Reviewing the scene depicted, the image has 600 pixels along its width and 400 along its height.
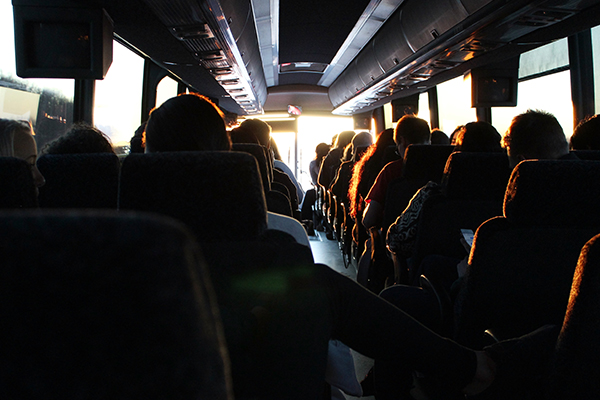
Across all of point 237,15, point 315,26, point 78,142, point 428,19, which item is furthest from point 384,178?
point 315,26

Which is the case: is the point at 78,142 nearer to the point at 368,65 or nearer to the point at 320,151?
the point at 368,65

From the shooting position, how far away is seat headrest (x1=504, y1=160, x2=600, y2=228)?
4.43 feet

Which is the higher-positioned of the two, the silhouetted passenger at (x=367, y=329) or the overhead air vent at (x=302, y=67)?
the overhead air vent at (x=302, y=67)

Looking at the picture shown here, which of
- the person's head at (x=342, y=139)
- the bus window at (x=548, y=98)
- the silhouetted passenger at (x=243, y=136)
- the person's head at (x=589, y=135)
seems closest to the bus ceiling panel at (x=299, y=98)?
the person's head at (x=342, y=139)

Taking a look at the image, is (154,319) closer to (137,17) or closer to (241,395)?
Result: (241,395)

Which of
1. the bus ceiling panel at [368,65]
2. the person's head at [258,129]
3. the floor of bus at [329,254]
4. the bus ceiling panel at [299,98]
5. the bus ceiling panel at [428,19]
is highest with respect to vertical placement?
the bus ceiling panel at [299,98]

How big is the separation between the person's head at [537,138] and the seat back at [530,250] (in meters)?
0.77

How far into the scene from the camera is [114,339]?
0.39 meters

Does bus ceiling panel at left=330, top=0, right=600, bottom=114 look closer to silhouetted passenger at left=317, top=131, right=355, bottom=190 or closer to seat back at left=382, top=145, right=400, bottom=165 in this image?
seat back at left=382, top=145, right=400, bottom=165

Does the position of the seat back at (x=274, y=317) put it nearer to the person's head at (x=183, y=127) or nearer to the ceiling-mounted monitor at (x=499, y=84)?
the person's head at (x=183, y=127)


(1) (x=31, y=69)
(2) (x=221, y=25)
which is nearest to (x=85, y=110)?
(1) (x=31, y=69)

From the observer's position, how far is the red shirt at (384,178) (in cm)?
342

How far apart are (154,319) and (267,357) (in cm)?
87

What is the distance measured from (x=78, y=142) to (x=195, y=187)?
162cm
